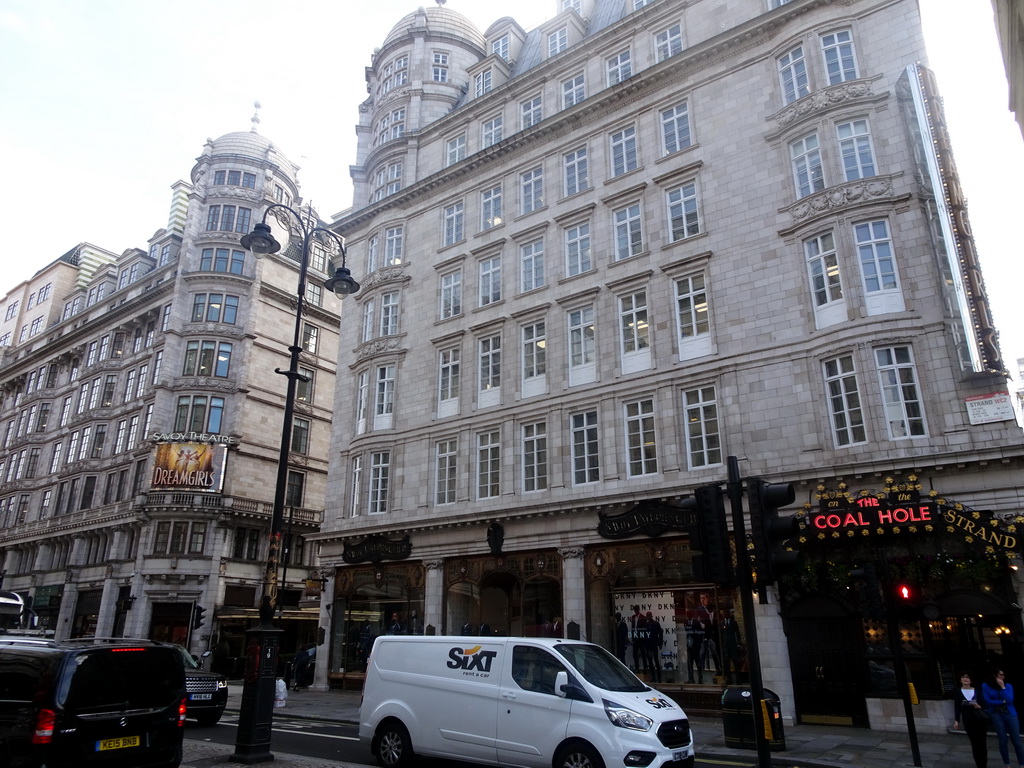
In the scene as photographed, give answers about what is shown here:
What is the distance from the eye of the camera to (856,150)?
63.8ft

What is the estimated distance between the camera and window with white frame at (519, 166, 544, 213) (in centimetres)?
2692

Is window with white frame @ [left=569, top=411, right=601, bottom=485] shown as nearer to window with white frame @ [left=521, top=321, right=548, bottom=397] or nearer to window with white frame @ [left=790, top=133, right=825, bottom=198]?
window with white frame @ [left=521, top=321, right=548, bottom=397]

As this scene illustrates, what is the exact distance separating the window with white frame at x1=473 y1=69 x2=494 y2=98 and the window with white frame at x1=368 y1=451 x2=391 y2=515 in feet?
53.9

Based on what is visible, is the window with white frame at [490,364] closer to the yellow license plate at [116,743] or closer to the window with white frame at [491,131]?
the window with white frame at [491,131]

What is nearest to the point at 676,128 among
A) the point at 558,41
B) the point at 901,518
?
the point at 558,41

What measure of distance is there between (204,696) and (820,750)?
1268 cm

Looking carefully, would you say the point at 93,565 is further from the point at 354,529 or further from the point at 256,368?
the point at 354,529

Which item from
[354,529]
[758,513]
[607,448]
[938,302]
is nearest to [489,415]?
[607,448]

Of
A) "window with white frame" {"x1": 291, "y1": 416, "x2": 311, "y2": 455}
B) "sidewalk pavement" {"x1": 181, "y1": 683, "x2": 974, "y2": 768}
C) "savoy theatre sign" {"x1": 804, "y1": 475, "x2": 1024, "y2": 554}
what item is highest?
"window with white frame" {"x1": 291, "y1": 416, "x2": 311, "y2": 455}

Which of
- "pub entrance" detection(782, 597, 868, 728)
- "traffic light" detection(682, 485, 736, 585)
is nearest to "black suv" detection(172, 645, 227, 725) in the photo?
"traffic light" detection(682, 485, 736, 585)

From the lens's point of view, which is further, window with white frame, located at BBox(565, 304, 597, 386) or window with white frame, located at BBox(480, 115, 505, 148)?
window with white frame, located at BBox(480, 115, 505, 148)

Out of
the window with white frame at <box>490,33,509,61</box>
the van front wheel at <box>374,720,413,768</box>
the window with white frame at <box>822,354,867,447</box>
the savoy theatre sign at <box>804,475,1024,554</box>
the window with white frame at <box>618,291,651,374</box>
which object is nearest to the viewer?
the van front wheel at <box>374,720,413,768</box>

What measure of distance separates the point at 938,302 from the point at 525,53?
22.8m

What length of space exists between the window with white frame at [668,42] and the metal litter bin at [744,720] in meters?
21.2
